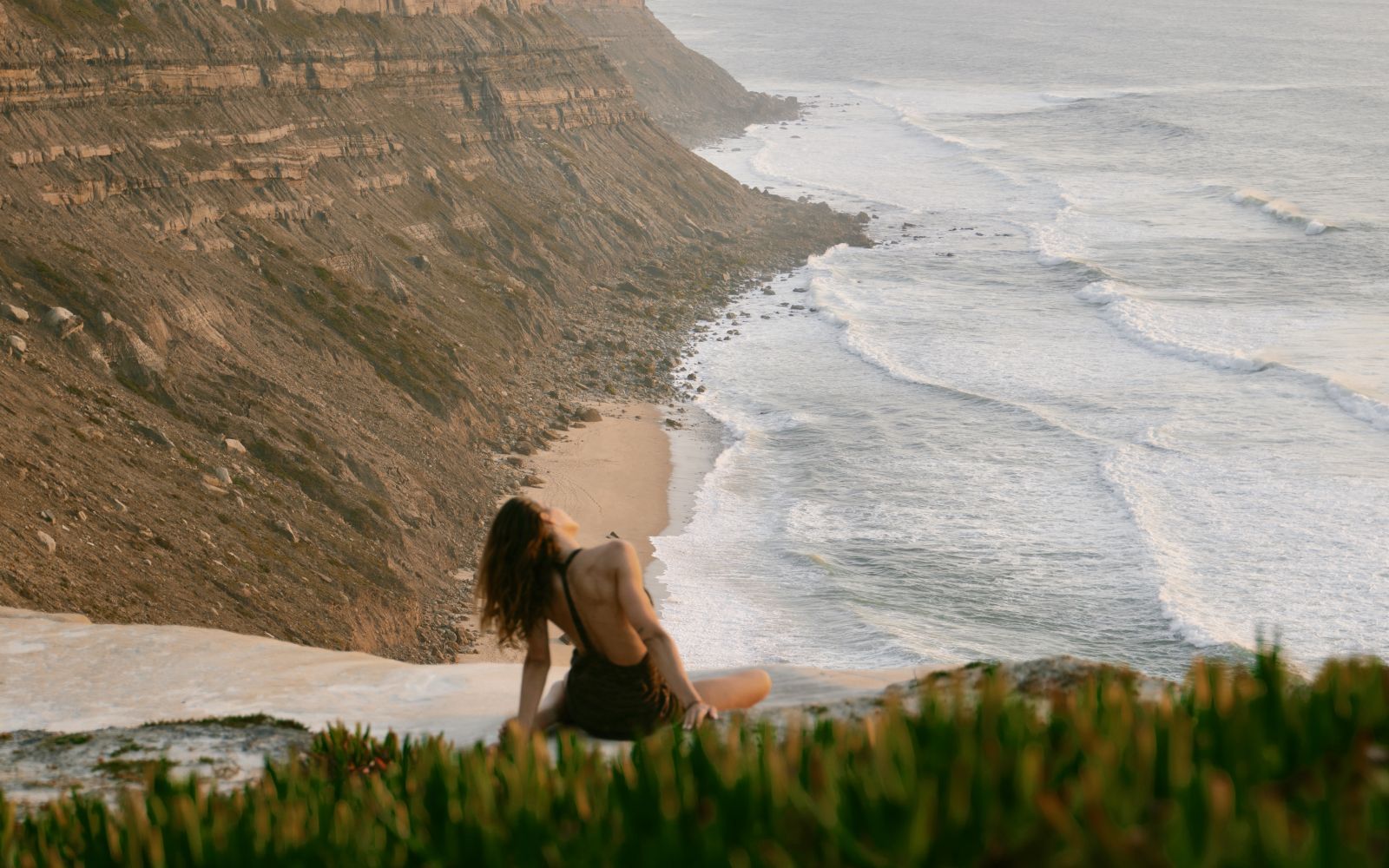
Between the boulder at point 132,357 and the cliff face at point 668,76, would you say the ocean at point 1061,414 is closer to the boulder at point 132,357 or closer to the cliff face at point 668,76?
the cliff face at point 668,76

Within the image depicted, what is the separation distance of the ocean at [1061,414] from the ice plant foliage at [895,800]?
15656mm

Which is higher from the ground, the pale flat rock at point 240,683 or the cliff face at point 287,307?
the cliff face at point 287,307

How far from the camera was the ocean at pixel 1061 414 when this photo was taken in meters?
22.0

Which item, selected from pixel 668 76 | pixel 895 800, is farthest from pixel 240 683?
pixel 668 76

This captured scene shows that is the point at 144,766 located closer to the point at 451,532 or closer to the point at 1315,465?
the point at 451,532

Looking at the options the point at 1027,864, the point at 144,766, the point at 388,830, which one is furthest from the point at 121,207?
the point at 1027,864

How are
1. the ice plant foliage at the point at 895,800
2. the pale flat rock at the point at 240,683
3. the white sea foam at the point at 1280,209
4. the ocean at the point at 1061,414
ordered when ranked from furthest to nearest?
1. the white sea foam at the point at 1280,209
2. the ocean at the point at 1061,414
3. the pale flat rock at the point at 240,683
4. the ice plant foliage at the point at 895,800

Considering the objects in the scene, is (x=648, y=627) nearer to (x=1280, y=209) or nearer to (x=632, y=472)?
(x=632, y=472)

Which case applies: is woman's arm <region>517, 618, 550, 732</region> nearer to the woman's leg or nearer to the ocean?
the woman's leg

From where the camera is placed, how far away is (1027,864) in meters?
3.36

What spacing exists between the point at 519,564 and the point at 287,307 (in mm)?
22310

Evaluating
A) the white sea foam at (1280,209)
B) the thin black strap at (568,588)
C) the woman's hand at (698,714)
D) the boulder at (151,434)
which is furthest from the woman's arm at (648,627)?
the white sea foam at (1280,209)

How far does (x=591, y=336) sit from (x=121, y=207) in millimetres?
14552

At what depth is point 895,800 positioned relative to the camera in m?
3.67
